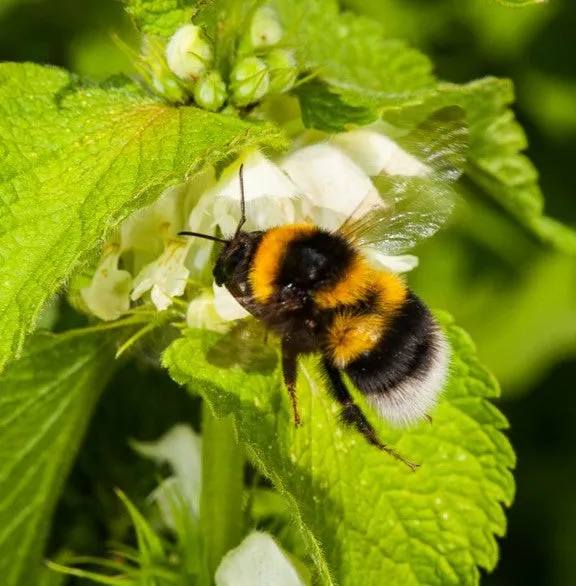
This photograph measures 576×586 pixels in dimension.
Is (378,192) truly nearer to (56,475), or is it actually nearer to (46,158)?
(46,158)

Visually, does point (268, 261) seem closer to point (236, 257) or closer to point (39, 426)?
point (236, 257)

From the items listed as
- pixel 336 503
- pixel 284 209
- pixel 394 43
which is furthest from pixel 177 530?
pixel 394 43

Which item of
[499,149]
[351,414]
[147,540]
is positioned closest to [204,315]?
[351,414]

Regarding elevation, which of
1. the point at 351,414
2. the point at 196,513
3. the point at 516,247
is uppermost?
the point at 351,414

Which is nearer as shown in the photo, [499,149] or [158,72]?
[158,72]

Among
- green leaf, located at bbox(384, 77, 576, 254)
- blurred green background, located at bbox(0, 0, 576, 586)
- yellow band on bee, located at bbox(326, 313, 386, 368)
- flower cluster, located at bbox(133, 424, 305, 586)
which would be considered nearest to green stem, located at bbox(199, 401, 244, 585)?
flower cluster, located at bbox(133, 424, 305, 586)

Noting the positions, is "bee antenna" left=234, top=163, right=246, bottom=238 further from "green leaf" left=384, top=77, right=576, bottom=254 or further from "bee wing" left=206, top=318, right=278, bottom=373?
"green leaf" left=384, top=77, right=576, bottom=254

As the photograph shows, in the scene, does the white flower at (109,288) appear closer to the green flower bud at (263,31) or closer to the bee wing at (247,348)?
the bee wing at (247,348)

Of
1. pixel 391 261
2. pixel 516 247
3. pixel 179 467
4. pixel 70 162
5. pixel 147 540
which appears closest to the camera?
pixel 70 162
